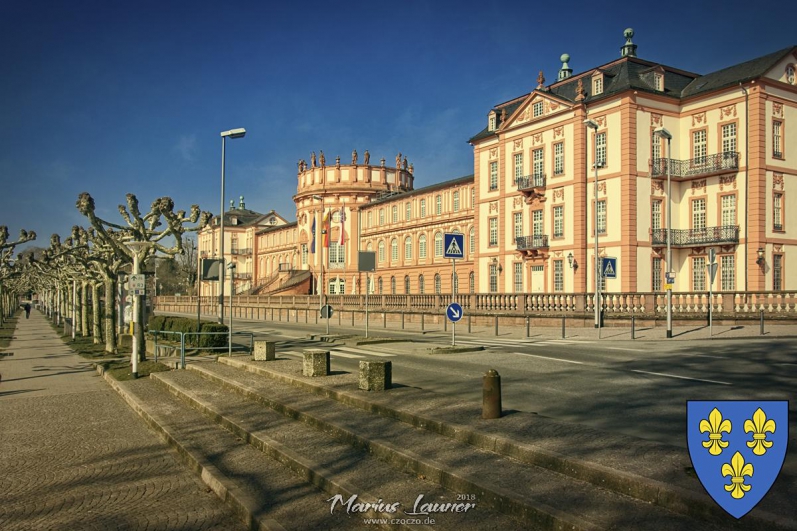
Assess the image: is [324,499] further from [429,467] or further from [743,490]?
[743,490]

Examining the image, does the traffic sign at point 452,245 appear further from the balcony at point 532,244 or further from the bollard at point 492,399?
the balcony at point 532,244

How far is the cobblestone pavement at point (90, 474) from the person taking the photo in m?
6.34

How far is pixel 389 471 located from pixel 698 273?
36376mm

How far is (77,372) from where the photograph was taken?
19.6 meters

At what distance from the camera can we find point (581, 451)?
21.0 ft

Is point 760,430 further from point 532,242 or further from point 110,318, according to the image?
point 532,242

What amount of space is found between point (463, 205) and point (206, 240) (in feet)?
213

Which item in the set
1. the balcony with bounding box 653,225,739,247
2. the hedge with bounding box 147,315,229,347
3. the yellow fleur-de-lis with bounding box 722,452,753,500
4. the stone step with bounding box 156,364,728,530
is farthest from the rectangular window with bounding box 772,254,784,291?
the yellow fleur-de-lis with bounding box 722,452,753,500

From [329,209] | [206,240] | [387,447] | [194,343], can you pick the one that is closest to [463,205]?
[329,209]

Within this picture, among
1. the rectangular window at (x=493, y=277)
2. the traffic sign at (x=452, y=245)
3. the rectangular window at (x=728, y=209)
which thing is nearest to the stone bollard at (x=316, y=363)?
the traffic sign at (x=452, y=245)

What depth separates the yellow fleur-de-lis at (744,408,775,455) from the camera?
378cm

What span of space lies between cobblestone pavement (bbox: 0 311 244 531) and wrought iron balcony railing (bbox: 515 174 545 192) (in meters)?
34.3

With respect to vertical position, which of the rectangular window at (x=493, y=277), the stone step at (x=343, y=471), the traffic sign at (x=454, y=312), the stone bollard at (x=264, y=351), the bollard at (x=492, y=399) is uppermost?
the rectangular window at (x=493, y=277)

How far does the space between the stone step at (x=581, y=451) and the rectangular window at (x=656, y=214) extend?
3286 centimetres
